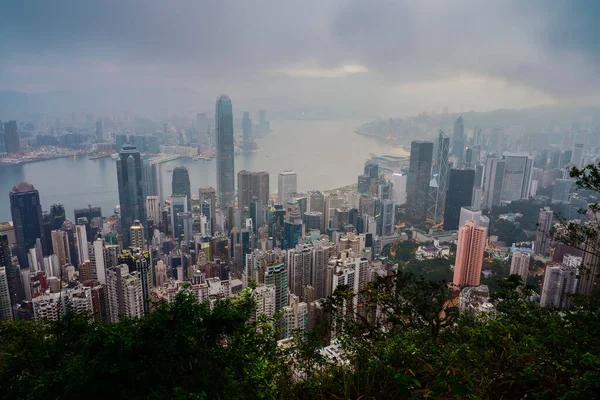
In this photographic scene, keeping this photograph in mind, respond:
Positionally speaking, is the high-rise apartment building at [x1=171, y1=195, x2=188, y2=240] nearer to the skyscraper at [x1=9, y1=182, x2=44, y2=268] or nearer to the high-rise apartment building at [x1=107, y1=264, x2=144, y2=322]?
the skyscraper at [x1=9, y1=182, x2=44, y2=268]

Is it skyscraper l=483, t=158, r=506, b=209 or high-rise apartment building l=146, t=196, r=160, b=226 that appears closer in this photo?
high-rise apartment building l=146, t=196, r=160, b=226

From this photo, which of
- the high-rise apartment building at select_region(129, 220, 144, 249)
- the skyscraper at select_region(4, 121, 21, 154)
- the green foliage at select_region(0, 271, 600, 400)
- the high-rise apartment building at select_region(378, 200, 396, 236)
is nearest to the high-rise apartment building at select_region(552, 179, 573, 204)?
the high-rise apartment building at select_region(378, 200, 396, 236)

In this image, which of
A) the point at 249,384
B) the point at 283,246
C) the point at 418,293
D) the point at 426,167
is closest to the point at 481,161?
the point at 426,167

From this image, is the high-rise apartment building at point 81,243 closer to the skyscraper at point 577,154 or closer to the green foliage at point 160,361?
the green foliage at point 160,361

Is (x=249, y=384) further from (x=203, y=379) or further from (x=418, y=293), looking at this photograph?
(x=418, y=293)

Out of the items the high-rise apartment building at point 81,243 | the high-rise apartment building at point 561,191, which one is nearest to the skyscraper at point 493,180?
the high-rise apartment building at point 561,191

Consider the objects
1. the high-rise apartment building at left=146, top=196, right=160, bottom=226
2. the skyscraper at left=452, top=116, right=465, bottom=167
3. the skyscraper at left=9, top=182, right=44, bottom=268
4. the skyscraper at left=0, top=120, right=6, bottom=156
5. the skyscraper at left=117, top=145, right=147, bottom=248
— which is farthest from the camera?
the skyscraper at left=452, top=116, right=465, bottom=167
